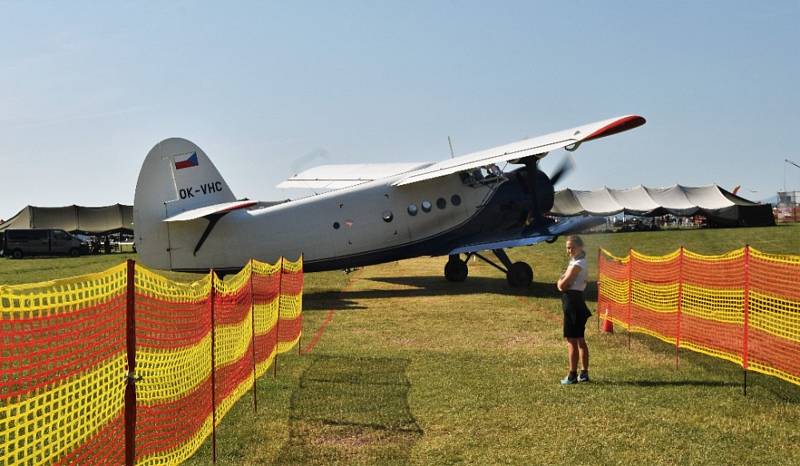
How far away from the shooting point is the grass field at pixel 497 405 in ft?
20.3

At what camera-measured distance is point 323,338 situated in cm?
1255

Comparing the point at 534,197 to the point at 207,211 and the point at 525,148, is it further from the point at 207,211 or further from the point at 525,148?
the point at 207,211

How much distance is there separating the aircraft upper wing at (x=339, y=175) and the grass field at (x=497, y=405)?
12.9 meters

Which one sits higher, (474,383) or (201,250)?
(201,250)

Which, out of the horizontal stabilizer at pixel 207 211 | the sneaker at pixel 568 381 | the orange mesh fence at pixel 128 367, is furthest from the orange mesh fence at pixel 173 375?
the horizontal stabilizer at pixel 207 211

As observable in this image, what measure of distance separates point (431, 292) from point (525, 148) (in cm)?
487

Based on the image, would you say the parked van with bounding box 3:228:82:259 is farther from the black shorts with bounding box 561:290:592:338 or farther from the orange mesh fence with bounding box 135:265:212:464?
the black shorts with bounding box 561:290:592:338

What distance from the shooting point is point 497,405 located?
771cm

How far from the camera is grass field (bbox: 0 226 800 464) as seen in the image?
618 centimetres

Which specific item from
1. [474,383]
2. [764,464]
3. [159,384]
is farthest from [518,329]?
[159,384]

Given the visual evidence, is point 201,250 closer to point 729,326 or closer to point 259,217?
point 259,217

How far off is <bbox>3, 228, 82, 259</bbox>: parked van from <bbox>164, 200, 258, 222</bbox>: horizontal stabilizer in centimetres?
3845

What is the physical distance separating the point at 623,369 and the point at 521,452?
3.85 m

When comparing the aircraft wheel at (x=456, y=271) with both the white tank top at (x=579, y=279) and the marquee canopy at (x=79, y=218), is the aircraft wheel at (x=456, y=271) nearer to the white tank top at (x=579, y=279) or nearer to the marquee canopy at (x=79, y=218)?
the white tank top at (x=579, y=279)
